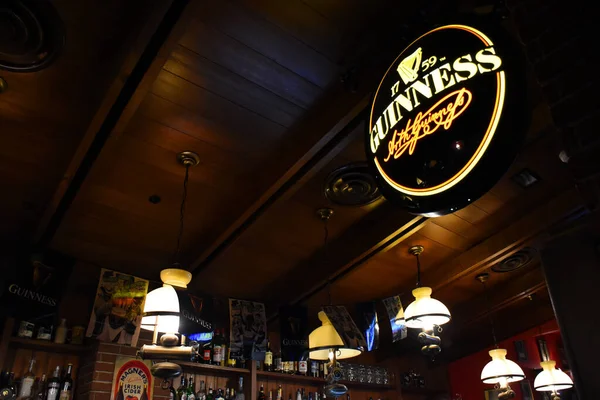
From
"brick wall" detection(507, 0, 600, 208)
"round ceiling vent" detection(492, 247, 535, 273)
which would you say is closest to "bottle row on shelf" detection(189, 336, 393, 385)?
"round ceiling vent" detection(492, 247, 535, 273)

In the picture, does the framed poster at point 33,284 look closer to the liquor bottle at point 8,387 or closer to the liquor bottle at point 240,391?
the liquor bottle at point 8,387

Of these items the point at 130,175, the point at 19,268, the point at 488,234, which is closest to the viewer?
the point at 130,175

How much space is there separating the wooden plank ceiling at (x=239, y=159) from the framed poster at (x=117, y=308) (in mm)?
184

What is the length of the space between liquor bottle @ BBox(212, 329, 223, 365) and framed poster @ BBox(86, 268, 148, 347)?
3.13 feet

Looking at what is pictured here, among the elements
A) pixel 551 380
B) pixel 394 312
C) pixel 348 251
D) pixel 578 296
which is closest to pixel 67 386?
pixel 348 251

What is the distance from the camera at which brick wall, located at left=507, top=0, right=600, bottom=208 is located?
3.97ft

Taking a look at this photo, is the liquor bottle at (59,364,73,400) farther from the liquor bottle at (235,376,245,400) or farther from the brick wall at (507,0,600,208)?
the brick wall at (507,0,600,208)

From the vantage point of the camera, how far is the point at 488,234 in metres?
4.55

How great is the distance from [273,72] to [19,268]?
2558 mm

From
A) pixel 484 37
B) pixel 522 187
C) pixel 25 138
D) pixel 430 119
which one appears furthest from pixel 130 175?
pixel 522 187

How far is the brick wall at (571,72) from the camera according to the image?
121cm

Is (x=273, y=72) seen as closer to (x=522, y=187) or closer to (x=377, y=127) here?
(x=377, y=127)

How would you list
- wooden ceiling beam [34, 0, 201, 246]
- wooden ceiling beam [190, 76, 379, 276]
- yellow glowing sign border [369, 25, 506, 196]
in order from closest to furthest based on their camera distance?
yellow glowing sign border [369, 25, 506, 196]
wooden ceiling beam [34, 0, 201, 246]
wooden ceiling beam [190, 76, 379, 276]

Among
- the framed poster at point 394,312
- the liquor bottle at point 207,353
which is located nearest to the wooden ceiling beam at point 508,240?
the framed poster at point 394,312
